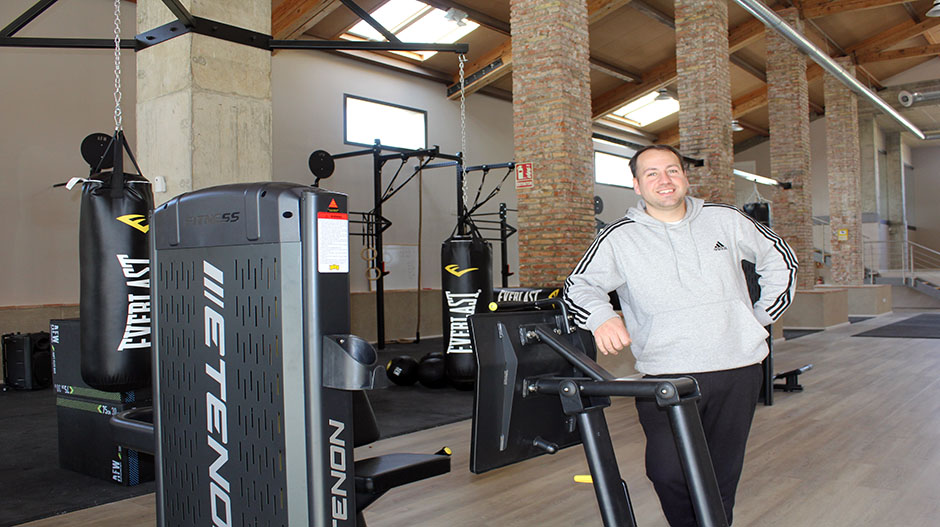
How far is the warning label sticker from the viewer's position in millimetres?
1077

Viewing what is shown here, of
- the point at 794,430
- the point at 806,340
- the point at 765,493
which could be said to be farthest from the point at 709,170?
the point at 765,493

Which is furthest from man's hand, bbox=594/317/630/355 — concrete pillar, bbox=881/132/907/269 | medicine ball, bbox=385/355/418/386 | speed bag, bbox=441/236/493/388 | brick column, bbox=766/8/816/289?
concrete pillar, bbox=881/132/907/269

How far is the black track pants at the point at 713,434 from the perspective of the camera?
1714 millimetres

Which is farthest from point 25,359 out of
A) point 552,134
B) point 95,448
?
point 552,134

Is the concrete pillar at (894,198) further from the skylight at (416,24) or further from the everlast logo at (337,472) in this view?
the everlast logo at (337,472)

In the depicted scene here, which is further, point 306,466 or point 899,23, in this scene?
point 899,23

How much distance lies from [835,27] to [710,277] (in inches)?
547

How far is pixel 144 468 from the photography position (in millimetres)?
3295

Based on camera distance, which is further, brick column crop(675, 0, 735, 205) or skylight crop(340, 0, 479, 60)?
skylight crop(340, 0, 479, 60)

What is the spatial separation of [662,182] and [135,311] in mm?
2019

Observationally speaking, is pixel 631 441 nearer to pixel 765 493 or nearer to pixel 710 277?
pixel 765 493

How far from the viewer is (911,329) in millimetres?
10250

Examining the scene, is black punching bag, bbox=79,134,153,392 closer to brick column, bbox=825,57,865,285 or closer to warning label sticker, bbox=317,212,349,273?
warning label sticker, bbox=317,212,349,273

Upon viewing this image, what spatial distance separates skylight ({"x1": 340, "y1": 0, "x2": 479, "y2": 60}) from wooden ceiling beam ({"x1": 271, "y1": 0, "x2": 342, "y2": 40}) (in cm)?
87
